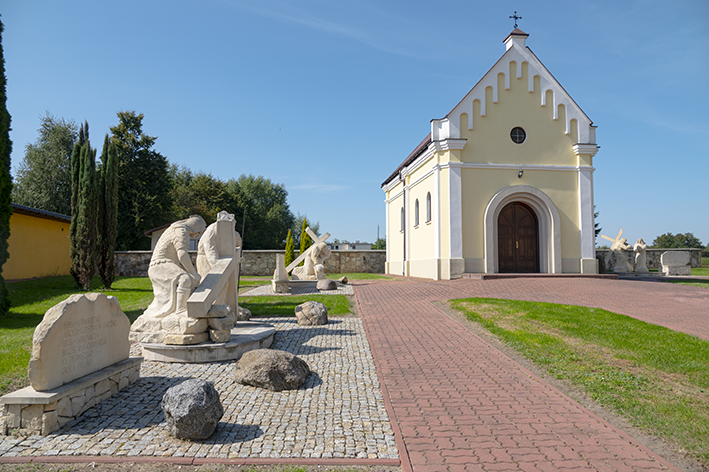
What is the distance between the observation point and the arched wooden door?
20.7 meters

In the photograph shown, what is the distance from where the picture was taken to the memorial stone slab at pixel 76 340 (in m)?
4.30

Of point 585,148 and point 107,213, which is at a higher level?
point 585,148

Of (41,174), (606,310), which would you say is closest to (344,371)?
(606,310)

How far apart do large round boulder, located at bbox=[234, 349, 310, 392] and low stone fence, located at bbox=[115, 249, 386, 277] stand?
22.6 metres

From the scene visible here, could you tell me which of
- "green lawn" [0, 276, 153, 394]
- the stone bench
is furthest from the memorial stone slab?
"green lawn" [0, 276, 153, 394]

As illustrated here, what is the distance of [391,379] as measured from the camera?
6133mm

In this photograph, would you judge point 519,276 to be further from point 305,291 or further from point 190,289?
point 190,289

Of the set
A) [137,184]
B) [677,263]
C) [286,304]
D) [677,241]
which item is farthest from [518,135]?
[677,241]

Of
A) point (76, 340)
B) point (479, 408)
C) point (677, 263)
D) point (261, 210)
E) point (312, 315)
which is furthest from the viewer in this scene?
point (261, 210)

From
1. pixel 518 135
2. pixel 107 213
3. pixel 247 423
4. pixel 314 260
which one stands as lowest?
pixel 247 423

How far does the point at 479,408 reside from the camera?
499 cm

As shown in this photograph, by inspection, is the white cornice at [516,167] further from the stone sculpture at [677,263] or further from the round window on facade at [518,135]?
the stone sculpture at [677,263]

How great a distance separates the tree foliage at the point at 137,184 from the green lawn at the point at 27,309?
627 inches

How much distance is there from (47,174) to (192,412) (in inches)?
1692
